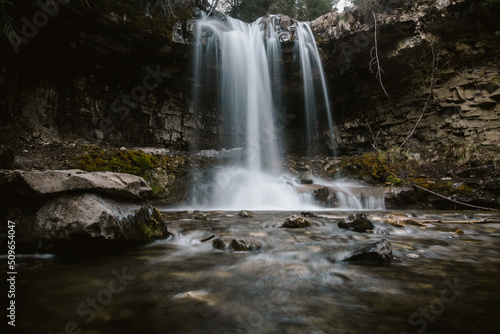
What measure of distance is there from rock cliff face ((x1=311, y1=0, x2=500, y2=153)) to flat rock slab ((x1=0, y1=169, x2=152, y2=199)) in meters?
10.8

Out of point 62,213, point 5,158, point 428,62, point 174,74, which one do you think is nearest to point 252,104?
point 174,74

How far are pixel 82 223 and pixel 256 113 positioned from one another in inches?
465

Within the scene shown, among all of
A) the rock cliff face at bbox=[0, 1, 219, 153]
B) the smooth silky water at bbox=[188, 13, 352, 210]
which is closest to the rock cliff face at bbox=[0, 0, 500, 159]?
the rock cliff face at bbox=[0, 1, 219, 153]

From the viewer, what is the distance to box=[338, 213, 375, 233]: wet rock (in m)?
3.35

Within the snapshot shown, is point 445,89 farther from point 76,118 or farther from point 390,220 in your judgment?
point 76,118

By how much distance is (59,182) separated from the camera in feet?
7.29

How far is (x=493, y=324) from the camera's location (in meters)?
1.04

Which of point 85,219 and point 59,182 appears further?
point 59,182

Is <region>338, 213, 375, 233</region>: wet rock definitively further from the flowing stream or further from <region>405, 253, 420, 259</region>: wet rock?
<region>405, 253, 420, 259</region>: wet rock

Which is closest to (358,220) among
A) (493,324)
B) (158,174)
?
(493,324)

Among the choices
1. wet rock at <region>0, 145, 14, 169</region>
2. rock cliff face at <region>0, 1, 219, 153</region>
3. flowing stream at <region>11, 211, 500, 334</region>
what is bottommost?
flowing stream at <region>11, 211, 500, 334</region>

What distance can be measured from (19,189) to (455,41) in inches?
561

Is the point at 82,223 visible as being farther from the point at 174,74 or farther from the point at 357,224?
the point at 174,74

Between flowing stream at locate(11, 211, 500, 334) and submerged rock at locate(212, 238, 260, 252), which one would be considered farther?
submerged rock at locate(212, 238, 260, 252)
